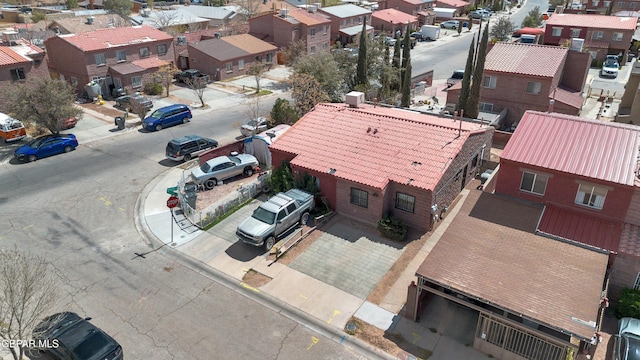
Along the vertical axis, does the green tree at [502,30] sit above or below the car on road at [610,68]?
above

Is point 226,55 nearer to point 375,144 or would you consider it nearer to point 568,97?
point 375,144

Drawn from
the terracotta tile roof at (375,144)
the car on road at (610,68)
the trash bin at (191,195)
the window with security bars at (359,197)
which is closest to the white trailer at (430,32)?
the car on road at (610,68)

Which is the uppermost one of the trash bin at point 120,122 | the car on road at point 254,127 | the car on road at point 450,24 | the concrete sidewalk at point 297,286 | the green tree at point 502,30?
the green tree at point 502,30

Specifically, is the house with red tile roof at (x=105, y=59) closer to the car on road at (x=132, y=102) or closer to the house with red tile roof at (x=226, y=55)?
the car on road at (x=132, y=102)

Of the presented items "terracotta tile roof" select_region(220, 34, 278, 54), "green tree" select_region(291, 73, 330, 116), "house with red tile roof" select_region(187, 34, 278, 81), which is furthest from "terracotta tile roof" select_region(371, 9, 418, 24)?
"green tree" select_region(291, 73, 330, 116)

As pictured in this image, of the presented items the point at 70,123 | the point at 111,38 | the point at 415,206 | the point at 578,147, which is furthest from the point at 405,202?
the point at 111,38

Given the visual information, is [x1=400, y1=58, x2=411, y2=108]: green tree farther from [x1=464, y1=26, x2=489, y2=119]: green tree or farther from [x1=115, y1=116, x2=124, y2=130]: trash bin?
[x1=115, y1=116, x2=124, y2=130]: trash bin

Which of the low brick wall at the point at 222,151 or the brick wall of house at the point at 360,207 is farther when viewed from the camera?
the low brick wall at the point at 222,151
